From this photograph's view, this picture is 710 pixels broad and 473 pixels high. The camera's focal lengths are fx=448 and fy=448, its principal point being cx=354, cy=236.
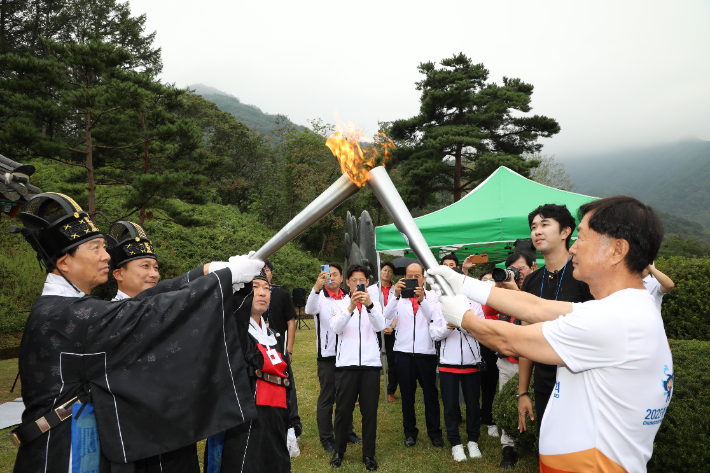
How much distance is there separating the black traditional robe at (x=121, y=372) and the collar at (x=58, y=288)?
2.3 inches

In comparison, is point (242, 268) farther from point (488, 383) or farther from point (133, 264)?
point (488, 383)

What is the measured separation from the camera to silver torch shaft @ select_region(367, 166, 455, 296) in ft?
9.16

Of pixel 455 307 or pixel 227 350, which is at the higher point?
pixel 455 307

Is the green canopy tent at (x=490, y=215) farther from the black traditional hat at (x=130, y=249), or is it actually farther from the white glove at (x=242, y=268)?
the white glove at (x=242, y=268)

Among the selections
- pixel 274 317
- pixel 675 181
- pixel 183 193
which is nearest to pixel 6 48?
pixel 183 193

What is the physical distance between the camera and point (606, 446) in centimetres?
187

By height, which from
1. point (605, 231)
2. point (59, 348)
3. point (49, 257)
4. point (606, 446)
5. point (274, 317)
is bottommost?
point (274, 317)

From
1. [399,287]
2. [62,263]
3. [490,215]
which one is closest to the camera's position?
[62,263]

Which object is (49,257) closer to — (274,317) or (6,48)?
(274,317)

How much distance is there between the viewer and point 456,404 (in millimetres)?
5824

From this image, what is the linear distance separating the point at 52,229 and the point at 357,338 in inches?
145

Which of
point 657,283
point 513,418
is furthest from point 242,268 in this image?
point 657,283

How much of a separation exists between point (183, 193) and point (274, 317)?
1142cm

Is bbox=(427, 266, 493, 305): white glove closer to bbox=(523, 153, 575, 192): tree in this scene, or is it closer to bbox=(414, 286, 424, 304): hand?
bbox=(414, 286, 424, 304): hand
